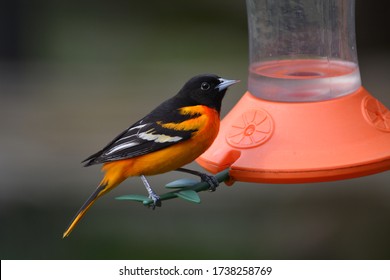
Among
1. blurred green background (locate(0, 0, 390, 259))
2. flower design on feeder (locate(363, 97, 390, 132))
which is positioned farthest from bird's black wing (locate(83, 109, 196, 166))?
blurred green background (locate(0, 0, 390, 259))

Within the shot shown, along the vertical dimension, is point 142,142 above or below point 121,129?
above

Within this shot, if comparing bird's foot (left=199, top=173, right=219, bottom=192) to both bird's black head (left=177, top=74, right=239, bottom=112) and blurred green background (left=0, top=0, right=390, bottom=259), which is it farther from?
blurred green background (left=0, top=0, right=390, bottom=259)

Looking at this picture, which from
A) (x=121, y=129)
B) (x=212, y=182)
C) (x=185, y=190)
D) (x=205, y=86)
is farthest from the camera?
(x=121, y=129)

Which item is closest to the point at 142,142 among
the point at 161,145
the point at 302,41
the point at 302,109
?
the point at 161,145

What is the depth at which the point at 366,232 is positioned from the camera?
7.28m

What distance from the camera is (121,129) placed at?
8.10 m

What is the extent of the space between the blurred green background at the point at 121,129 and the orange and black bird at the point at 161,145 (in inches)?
126

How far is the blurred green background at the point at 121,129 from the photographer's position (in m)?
7.35

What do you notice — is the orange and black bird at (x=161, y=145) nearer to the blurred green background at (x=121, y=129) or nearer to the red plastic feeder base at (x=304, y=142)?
the red plastic feeder base at (x=304, y=142)

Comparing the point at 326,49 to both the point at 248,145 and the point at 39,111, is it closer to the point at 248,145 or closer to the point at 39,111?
the point at 248,145

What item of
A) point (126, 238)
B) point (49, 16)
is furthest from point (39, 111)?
point (126, 238)

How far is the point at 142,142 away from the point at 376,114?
41.4 inches

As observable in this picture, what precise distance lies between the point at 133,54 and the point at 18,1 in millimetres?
1212

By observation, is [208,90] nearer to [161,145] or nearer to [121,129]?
[161,145]
